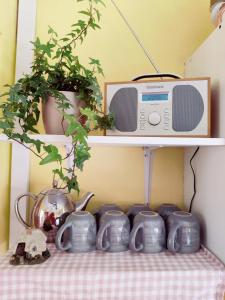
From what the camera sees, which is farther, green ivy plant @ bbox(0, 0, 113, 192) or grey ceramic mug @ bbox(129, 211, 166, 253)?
grey ceramic mug @ bbox(129, 211, 166, 253)

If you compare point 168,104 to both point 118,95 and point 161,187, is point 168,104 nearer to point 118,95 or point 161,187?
point 118,95

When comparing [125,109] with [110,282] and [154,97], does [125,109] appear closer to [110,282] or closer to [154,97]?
[154,97]

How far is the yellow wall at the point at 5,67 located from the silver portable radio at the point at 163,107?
0.42 m

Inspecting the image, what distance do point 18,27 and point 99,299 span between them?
0.99m

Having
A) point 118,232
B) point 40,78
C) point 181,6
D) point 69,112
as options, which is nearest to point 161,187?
point 118,232

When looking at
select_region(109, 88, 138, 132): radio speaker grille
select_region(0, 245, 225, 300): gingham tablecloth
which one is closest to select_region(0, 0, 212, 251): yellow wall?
select_region(109, 88, 138, 132): radio speaker grille

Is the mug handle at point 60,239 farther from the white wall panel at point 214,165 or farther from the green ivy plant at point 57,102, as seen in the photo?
the white wall panel at point 214,165

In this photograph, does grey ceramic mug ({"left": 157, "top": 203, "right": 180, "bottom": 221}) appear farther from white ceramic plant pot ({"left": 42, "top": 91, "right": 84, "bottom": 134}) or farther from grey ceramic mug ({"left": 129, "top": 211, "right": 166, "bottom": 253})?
white ceramic plant pot ({"left": 42, "top": 91, "right": 84, "bottom": 134})

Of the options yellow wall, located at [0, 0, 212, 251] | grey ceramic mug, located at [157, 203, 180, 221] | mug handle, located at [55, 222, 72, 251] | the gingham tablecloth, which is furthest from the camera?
yellow wall, located at [0, 0, 212, 251]

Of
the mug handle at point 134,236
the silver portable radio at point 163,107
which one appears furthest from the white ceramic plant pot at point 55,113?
the mug handle at point 134,236

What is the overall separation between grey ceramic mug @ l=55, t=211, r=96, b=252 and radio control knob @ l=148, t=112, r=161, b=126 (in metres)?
0.35

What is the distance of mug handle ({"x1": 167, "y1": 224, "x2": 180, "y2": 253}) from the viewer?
84 cm

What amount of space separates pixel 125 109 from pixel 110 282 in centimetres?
50

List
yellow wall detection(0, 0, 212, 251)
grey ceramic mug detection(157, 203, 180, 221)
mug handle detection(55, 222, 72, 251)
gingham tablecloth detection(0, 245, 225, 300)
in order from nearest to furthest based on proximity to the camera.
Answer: gingham tablecloth detection(0, 245, 225, 300)
mug handle detection(55, 222, 72, 251)
grey ceramic mug detection(157, 203, 180, 221)
yellow wall detection(0, 0, 212, 251)
